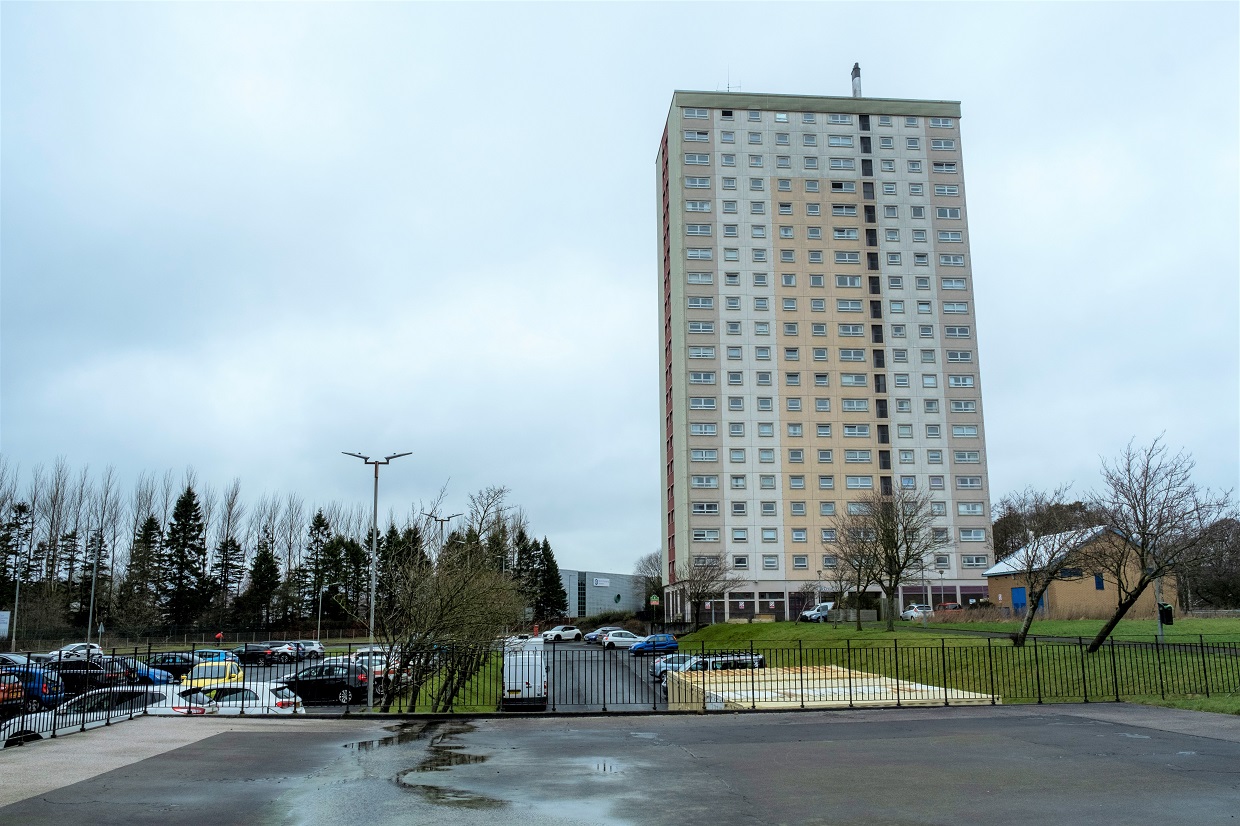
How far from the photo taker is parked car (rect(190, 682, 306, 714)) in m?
24.0

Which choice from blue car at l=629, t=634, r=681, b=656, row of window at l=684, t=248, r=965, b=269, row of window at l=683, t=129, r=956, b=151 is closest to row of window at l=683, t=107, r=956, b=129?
row of window at l=683, t=129, r=956, b=151

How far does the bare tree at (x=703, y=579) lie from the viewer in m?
74.4

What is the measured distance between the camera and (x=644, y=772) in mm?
12703

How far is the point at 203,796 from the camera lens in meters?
11.0

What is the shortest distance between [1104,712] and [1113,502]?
12.0 m

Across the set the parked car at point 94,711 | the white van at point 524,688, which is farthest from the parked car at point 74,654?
the white van at point 524,688

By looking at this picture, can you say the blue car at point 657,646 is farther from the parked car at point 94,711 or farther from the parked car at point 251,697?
the parked car at point 94,711

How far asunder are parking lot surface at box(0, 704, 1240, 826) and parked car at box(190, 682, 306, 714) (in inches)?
217

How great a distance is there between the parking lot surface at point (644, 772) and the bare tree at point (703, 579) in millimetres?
56249

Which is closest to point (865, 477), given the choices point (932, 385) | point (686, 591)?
point (932, 385)

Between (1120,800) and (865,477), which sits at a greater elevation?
(865,477)

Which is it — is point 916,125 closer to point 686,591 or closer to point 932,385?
point 932,385

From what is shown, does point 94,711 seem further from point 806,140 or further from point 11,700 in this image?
point 806,140

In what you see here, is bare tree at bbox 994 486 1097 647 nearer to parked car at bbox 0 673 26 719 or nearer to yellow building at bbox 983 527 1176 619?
yellow building at bbox 983 527 1176 619
